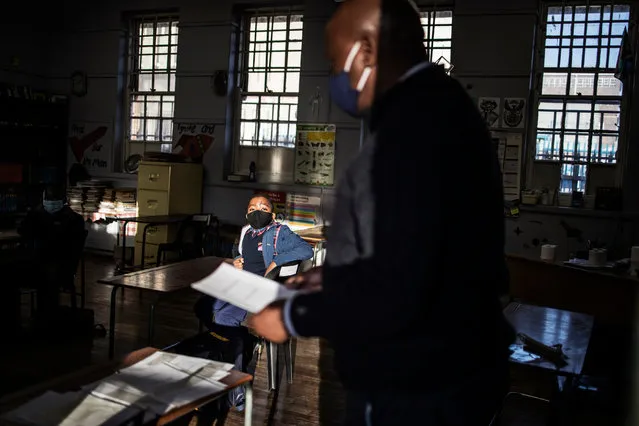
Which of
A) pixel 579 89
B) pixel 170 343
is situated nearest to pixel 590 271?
pixel 579 89

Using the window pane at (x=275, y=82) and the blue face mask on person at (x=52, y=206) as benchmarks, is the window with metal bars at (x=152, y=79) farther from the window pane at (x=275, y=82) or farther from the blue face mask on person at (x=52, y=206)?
the blue face mask on person at (x=52, y=206)

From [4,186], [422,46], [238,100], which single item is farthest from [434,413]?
[4,186]

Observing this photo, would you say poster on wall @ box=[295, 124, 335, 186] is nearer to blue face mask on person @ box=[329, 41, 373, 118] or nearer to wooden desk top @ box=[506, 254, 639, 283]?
wooden desk top @ box=[506, 254, 639, 283]

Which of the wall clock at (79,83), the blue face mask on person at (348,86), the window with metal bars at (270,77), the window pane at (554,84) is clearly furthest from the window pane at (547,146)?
the wall clock at (79,83)

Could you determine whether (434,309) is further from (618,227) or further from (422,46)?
(618,227)

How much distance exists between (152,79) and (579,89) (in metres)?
6.30

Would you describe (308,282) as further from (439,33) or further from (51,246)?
(439,33)

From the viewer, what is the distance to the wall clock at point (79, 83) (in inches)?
403

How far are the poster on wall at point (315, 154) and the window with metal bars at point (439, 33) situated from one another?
161 cm

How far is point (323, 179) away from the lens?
8.41m

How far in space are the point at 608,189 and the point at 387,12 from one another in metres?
6.44

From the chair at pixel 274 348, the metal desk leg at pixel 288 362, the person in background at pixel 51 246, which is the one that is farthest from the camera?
the person in background at pixel 51 246

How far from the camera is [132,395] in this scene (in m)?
1.85

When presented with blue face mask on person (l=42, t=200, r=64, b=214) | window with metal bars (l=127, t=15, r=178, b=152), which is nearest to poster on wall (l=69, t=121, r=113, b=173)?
window with metal bars (l=127, t=15, r=178, b=152)
